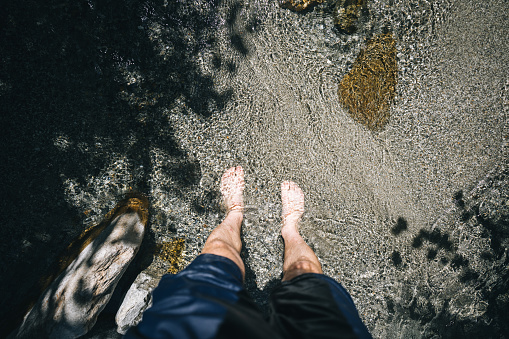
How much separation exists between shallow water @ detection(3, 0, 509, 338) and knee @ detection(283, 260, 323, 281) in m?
0.49

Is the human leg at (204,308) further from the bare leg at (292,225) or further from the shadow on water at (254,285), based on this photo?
the shadow on water at (254,285)

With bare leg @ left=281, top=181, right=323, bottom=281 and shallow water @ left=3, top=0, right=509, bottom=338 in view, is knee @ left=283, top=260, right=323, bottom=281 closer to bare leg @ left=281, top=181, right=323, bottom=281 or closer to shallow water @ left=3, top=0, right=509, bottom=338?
bare leg @ left=281, top=181, right=323, bottom=281

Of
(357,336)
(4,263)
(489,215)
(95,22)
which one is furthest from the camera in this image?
(489,215)

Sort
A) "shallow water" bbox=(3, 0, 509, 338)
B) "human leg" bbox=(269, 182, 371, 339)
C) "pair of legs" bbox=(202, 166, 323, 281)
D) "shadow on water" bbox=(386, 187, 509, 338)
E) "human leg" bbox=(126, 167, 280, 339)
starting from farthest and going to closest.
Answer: "shadow on water" bbox=(386, 187, 509, 338), "shallow water" bbox=(3, 0, 509, 338), "pair of legs" bbox=(202, 166, 323, 281), "human leg" bbox=(269, 182, 371, 339), "human leg" bbox=(126, 167, 280, 339)

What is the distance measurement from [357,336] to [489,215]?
210 cm

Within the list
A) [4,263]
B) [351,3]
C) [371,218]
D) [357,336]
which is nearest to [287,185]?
[371,218]

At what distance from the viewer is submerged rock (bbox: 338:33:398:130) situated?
2.25 metres

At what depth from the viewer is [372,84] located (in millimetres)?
2287

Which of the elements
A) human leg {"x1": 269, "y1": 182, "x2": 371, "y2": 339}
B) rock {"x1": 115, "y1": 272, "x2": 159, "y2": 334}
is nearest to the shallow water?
rock {"x1": 115, "y1": 272, "x2": 159, "y2": 334}

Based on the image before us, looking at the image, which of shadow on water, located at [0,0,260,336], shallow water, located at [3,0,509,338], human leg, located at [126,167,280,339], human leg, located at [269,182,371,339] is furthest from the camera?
shallow water, located at [3,0,509,338]

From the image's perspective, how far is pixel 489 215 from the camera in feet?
7.67

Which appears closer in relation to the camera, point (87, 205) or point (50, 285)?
point (50, 285)

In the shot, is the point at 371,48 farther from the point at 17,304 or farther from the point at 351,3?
the point at 17,304

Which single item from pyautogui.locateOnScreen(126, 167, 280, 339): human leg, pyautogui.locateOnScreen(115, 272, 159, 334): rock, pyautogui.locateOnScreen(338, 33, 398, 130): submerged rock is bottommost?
pyautogui.locateOnScreen(115, 272, 159, 334): rock
